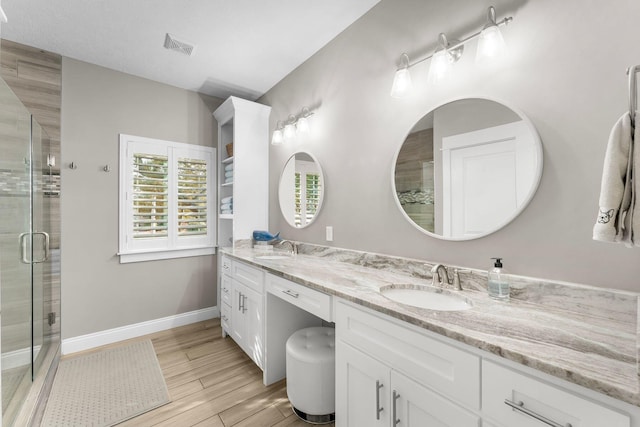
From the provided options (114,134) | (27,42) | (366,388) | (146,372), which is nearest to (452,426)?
(366,388)

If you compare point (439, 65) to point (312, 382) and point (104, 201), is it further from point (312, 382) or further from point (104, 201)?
point (104, 201)

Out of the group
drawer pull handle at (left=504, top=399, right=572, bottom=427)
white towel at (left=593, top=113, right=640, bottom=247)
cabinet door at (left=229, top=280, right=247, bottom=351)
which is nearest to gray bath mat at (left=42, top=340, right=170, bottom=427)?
cabinet door at (left=229, top=280, right=247, bottom=351)

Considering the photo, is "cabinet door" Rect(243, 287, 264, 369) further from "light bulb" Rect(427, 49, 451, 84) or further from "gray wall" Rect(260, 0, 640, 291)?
"light bulb" Rect(427, 49, 451, 84)

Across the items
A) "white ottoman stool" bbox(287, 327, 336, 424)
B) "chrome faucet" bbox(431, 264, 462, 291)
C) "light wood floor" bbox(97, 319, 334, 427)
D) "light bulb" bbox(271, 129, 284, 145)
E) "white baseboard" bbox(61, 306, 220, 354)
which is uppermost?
"light bulb" bbox(271, 129, 284, 145)

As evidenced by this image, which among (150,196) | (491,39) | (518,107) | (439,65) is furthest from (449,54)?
(150,196)

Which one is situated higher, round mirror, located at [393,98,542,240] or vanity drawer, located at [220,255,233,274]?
round mirror, located at [393,98,542,240]

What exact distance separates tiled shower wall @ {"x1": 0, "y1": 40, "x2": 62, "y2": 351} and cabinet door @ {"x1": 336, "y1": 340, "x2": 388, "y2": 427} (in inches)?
97.8

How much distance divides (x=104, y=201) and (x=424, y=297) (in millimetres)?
2929

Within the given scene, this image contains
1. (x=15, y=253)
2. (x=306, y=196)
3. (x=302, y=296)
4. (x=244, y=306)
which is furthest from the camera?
(x=306, y=196)

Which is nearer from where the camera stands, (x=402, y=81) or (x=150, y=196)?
(x=402, y=81)

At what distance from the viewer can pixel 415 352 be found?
0.98 m

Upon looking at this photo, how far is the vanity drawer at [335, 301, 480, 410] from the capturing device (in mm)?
828

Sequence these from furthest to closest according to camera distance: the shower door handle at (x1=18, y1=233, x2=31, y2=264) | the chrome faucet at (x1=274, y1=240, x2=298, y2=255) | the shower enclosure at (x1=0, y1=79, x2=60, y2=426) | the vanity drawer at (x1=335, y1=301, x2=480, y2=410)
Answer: the chrome faucet at (x1=274, y1=240, x2=298, y2=255), the shower door handle at (x1=18, y1=233, x2=31, y2=264), the shower enclosure at (x1=0, y1=79, x2=60, y2=426), the vanity drawer at (x1=335, y1=301, x2=480, y2=410)

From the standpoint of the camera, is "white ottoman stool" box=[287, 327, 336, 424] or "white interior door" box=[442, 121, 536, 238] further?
"white ottoman stool" box=[287, 327, 336, 424]
